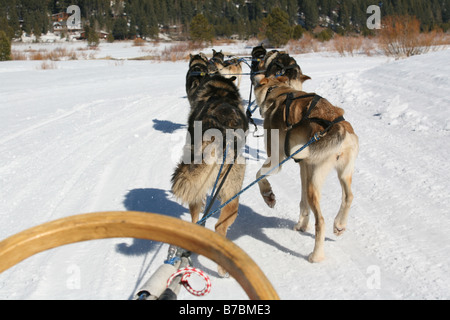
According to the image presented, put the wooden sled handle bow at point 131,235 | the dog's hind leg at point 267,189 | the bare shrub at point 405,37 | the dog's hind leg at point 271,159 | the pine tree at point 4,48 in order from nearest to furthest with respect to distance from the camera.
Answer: the wooden sled handle bow at point 131,235 < the dog's hind leg at point 271,159 < the dog's hind leg at point 267,189 < the bare shrub at point 405,37 < the pine tree at point 4,48

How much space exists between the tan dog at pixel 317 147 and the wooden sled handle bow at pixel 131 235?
1699mm

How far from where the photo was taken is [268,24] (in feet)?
124

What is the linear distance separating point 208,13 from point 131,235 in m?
81.0

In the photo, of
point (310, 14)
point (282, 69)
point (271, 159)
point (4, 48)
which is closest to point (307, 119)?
point (271, 159)

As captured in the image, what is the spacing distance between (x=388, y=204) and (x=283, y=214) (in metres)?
0.96

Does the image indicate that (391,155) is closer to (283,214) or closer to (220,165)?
(283,214)

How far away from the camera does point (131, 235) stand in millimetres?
1248

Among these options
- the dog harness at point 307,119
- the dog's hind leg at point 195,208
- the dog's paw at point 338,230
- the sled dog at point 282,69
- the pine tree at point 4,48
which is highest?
the pine tree at point 4,48

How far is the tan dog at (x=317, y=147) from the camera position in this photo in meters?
2.70

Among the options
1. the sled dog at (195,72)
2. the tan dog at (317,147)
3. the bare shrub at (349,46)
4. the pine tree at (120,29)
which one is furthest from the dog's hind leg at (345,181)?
the pine tree at (120,29)

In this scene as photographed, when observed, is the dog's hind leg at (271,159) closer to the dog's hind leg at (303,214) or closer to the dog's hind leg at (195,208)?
the dog's hind leg at (303,214)

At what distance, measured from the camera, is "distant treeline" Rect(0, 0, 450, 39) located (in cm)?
6150
